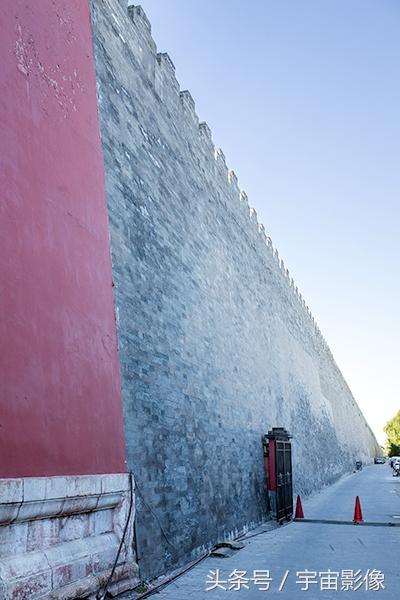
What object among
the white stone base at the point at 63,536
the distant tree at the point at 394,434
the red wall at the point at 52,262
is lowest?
the distant tree at the point at 394,434

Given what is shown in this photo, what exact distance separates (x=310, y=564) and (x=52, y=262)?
16.0 ft

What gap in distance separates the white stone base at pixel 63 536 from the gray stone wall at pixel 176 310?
2.31 feet

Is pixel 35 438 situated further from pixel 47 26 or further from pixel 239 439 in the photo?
pixel 239 439

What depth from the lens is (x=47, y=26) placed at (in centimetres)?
558

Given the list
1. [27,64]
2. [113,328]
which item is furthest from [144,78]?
[113,328]

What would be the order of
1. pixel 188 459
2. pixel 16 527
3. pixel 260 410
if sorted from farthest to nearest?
pixel 260 410, pixel 188 459, pixel 16 527

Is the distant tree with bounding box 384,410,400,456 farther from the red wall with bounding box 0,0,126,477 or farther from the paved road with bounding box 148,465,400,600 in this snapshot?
the red wall with bounding box 0,0,126,477

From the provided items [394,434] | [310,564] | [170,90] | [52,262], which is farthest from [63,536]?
[394,434]

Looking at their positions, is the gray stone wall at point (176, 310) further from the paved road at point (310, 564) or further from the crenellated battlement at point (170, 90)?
the paved road at point (310, 564)

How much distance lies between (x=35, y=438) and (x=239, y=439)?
23.4 feet

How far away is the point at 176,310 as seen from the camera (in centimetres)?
820

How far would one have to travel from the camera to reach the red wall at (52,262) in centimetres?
427

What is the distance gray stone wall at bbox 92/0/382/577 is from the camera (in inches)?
261

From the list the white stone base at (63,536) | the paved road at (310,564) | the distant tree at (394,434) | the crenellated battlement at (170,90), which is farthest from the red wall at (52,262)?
the distant tree at (394,434)
